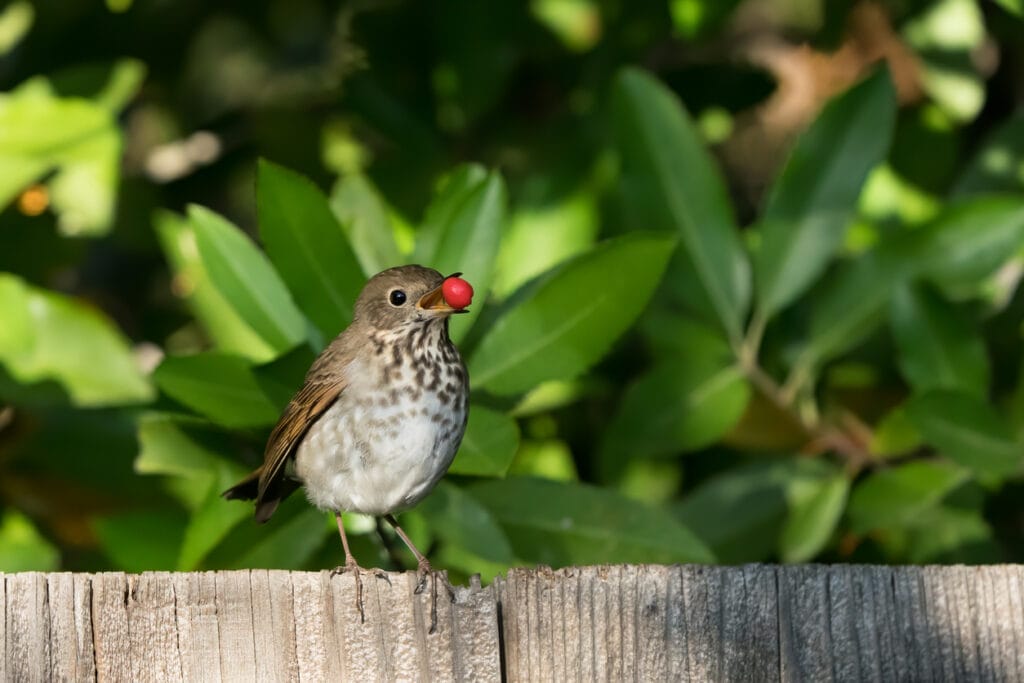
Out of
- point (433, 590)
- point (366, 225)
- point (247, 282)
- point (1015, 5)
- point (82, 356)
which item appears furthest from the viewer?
point (82, 356)

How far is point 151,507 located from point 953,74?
293 cm

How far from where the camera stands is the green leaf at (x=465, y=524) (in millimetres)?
3328

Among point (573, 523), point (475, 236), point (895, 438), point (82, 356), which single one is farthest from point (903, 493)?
point (82, 356)

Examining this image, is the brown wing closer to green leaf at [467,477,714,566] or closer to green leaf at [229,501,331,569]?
green leaf at [229,501,331,569]

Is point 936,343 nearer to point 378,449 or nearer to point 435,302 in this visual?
point 435,302

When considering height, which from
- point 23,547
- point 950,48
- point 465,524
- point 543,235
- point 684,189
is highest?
point 950,48

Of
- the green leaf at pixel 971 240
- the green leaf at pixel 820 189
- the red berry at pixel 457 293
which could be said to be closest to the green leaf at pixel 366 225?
the red berry at pixel 457 293

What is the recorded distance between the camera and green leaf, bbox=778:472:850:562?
3953 millimetres

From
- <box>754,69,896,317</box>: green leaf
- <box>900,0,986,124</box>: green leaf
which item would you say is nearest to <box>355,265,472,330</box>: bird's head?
<box>754,69,896,317</box>: green leaf

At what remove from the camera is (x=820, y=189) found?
4109mm

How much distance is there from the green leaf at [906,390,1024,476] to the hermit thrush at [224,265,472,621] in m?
1.23

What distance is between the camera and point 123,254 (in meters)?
6.15

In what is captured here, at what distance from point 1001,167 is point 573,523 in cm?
210

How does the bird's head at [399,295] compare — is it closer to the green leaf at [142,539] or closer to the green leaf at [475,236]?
the green leaf at [475,236]
